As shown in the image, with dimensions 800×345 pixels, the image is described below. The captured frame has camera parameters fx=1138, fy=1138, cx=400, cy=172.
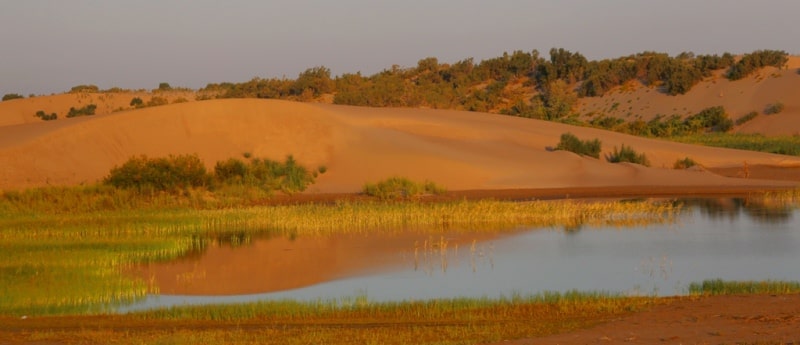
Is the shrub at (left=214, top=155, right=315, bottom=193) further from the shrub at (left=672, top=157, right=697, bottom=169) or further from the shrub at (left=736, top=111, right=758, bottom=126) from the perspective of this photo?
the shrub at (left=736, top=111, right=758, bottom=126)

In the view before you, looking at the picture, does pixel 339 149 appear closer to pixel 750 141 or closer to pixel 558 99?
pixel 750 141

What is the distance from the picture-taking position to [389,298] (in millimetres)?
16578

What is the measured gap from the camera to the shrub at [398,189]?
1439 inches

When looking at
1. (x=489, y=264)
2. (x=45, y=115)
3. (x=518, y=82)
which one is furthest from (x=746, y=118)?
(x=489, y=264)

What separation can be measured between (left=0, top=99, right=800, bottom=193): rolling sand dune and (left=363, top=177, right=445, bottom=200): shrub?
288 centimetres

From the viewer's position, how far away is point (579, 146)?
163 feet

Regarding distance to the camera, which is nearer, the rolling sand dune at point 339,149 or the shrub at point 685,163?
the rolling sand dune at point 339,149

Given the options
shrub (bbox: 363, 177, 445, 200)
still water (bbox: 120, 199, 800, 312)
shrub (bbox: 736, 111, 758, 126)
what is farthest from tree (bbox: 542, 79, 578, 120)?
still water (bbox: 120, 199, 800, 312)

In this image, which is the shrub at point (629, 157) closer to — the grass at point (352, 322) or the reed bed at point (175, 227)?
the reed bed at point (175, 227)

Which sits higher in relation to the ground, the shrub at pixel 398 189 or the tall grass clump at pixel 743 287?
the shrub at pixel 398 189

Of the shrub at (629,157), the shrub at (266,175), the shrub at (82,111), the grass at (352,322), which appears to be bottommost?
the grass at (352,322)

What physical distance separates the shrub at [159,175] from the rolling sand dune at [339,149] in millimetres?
6274

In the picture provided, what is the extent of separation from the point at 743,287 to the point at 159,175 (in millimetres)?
21908

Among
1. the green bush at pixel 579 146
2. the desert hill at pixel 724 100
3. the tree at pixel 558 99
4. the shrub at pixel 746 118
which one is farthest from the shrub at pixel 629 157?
the tree at pixel 558 99
